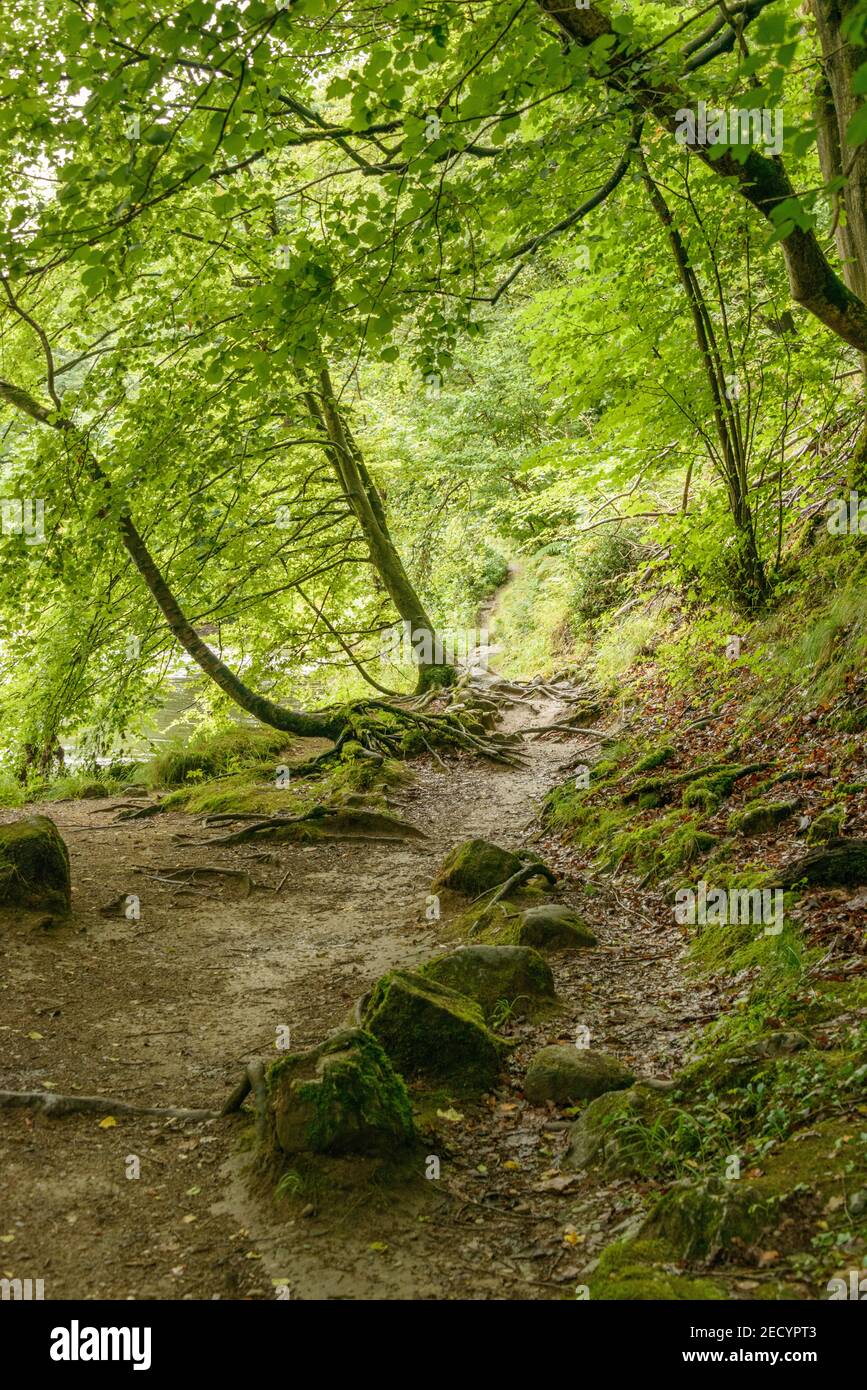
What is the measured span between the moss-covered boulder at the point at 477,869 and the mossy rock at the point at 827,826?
2.70 meters

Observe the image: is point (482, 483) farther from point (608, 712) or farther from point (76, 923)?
point (76, 923)

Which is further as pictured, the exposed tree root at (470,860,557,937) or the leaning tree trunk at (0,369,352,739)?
the leaning tree trunk at (0,369,352,739)

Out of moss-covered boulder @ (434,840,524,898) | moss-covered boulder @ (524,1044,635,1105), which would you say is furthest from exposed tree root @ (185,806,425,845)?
moss-covered boulder @ (524,1044,635,1105)

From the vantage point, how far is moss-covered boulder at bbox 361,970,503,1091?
5113mm

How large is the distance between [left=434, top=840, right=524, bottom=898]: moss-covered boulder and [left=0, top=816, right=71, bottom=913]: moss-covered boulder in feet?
10.7

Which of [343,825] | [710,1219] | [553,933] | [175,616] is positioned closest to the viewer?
[710,1219]

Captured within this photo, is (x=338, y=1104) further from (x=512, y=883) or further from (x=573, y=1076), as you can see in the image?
(x=512, y=883)

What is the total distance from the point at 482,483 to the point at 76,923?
18286 millimetres

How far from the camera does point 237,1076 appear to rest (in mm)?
5426

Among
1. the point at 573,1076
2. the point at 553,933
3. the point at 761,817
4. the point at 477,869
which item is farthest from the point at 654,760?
the point at 573,1076

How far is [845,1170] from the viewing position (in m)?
3.26

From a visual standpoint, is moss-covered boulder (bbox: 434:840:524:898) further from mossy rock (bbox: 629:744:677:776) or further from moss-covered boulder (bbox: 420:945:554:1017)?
mossy rock (bbox: 629:744:677:776)

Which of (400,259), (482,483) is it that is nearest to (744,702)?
(400,259)

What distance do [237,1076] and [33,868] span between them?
3.06m
